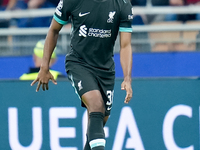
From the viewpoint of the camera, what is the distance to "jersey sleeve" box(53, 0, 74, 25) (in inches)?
150

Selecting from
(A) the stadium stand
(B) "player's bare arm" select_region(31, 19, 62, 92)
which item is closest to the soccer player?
(B) "player's bare arm" select_region(31, 19, 62, 92)

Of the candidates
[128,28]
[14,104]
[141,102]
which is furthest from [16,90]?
[128,28]

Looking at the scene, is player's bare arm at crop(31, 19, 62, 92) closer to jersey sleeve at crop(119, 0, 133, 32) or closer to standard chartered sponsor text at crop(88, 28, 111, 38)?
standard chartered sponsor text at crop(88, 28, 111, 38)

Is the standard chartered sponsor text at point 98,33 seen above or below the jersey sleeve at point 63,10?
below

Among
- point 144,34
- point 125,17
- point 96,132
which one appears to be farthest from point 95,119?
point 144,34

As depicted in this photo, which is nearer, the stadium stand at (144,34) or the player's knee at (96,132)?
the player's knee at (96,132)

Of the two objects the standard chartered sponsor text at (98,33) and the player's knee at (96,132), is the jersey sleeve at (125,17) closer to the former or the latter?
the standard chartered sponsor text at (98,33)

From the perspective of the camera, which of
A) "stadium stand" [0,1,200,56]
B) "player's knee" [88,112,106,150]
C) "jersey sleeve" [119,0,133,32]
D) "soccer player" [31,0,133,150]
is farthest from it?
"stadium stand" [0,1,200,56]

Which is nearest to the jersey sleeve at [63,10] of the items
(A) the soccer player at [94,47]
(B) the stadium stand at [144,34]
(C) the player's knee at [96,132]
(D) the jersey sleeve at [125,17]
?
(A) the soccer player at [94,47]

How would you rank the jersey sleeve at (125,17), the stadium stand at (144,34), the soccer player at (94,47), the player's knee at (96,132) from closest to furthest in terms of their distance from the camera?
the player's knee at (96,132)
the soccer player at (94,47)
the jersey sleeve at (125,17)
the stadium stand at (144,34)

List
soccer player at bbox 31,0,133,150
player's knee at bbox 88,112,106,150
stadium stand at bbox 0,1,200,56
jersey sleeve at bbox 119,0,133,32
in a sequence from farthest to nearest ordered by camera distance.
Answer: stadium stand at bbox 0,1,200,56, jersey sleeve at bbox 119,0,133,32, soccer player at bbox 31,0,133,150, player's knee at bbox 88,112,106,150

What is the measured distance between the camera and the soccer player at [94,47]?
12.4 ft

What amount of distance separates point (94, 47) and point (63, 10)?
16.0 inches

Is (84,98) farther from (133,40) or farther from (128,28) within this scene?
(133,40)
